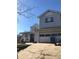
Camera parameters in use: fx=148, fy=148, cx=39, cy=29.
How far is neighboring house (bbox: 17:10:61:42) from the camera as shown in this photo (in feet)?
6.62

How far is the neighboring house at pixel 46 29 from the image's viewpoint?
2.02 metres

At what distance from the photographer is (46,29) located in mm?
2066

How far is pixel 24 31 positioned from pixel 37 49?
0.31m

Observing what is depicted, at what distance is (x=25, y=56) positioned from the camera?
2037 mm
